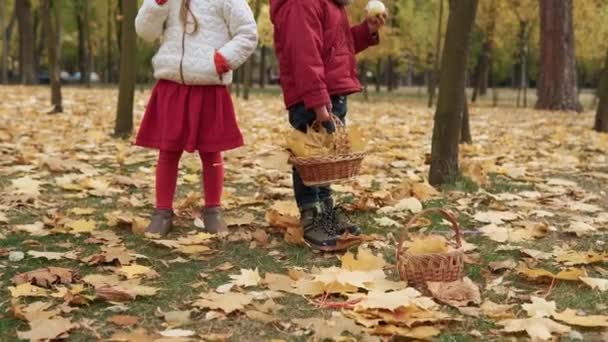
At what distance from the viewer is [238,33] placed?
3.53 metres

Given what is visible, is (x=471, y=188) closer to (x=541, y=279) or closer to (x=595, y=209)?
(x=595, y=209)

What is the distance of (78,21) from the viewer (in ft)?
90.6

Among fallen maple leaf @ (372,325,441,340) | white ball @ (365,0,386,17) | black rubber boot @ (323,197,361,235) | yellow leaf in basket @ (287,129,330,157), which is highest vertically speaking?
white ball @ (365,0,386,17)

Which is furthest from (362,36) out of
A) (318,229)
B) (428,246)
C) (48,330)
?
(48,330)

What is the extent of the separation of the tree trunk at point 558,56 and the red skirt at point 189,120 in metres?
12.7

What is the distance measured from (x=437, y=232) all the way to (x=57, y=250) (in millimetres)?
1892

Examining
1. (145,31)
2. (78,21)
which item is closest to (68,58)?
(78,21)

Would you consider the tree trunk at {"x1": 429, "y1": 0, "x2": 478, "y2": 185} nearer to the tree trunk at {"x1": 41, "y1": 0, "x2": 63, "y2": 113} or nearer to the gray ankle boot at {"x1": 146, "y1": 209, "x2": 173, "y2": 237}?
the gray ankle boot at {"x1": 146, "y1": 209, "x2": 173, "y2": 237}

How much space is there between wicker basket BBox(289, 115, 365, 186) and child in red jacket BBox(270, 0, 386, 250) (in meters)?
0.15

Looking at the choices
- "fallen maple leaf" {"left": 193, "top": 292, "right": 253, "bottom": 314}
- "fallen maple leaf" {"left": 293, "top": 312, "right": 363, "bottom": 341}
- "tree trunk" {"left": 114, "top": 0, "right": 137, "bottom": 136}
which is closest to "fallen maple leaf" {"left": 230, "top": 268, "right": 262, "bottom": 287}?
"fallen maple leaf" {"left": 193, "top": 292, "right": 253, "bottom": 314}

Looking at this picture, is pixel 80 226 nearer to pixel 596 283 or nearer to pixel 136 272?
pixel 136 272

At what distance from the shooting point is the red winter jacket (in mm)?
3229

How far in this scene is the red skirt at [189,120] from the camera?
3574 mm

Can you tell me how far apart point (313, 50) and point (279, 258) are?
3.18ft
